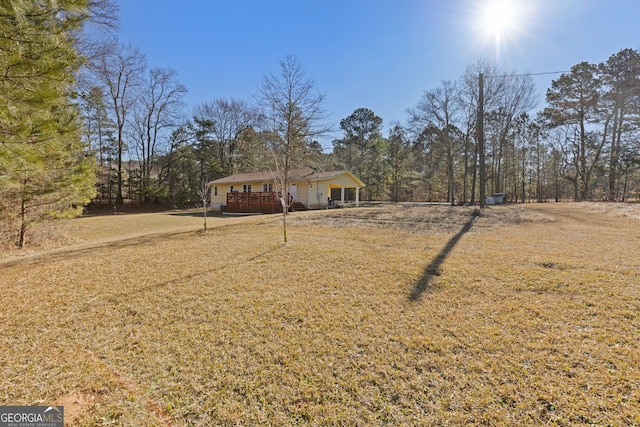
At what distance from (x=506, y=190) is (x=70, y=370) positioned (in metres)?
44.0

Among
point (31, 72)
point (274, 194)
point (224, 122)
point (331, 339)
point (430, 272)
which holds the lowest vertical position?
point (331, 339)

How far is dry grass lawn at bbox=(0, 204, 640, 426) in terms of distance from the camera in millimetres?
1979

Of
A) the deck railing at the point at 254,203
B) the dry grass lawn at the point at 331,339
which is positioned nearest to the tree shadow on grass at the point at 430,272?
the dry grass lawn at the point at 331,339

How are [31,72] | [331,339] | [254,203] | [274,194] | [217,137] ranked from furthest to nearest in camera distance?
[217,137] → [254,203] → [274,194] → [31,72] → [331,339]

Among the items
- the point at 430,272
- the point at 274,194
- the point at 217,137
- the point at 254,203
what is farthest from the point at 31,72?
the point at 217,137

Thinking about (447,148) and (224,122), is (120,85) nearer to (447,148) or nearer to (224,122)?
(224,122)

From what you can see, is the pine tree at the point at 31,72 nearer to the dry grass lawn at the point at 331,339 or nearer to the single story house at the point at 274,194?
the dry grass lawn at the point at 331,339

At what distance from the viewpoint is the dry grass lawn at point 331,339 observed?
1.98m

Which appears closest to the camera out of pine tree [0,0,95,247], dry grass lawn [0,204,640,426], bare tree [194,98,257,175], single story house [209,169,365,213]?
dry grass lawn [0,204,640,426]

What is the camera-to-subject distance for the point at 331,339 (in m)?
2.85

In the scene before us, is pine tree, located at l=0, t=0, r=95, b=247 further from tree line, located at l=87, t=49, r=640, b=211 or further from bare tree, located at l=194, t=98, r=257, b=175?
bare tree, located at l=194, t=98, r=257, b=175

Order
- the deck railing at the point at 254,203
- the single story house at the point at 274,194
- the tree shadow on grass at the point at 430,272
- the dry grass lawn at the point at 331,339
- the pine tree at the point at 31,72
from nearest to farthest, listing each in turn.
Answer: the dry grass lawn at the point at 331,339, the pine tree at the point at 31,72, the tree shadow on grass at the point at 430,272, the deck railing at the point at 254,203, the single story house at the point at 274,194

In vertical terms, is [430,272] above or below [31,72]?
below

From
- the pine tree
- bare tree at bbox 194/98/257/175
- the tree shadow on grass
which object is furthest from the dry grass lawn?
bare tree at bbox 194/98/257/175
